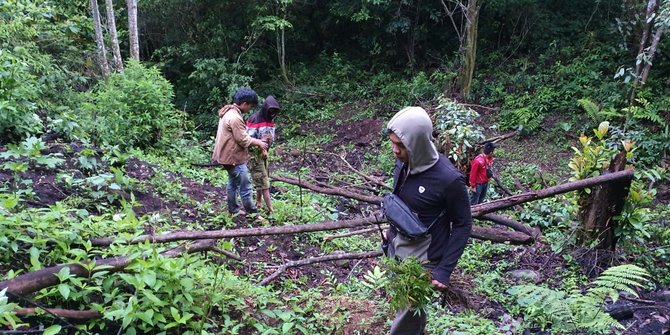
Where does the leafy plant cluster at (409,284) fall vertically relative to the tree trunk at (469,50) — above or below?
below

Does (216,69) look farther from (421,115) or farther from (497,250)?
(421,115)

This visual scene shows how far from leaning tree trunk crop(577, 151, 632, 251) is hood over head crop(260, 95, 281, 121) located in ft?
13.6

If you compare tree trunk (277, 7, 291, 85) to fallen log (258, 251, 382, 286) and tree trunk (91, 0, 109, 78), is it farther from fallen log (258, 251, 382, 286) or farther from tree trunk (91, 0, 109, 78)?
fallen log (258, 251, 382, 286)

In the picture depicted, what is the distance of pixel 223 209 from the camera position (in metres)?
6.88

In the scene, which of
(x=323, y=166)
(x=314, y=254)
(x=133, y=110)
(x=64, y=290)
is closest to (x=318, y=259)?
(x=314, y=254)

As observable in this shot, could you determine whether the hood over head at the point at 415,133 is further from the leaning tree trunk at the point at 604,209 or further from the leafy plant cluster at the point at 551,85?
the leafy plant cluster at the point at 551,85

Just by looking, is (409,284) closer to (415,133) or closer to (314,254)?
(415,133)

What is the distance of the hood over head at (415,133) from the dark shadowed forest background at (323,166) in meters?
0.81

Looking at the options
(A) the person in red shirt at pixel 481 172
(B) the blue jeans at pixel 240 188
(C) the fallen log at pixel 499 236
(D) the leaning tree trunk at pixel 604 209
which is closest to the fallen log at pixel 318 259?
(C) the fallen log at pixel 499 236

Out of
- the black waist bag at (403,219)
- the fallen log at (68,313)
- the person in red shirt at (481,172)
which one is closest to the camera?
the fallen log at (68,313)

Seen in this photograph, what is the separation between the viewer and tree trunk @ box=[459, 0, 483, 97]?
15.5 m

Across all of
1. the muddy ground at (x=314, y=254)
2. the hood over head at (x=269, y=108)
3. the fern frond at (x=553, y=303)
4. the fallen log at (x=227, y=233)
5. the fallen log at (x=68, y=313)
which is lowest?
the muddy ground at (x=314, y=254)

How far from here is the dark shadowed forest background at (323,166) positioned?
3449 millimetres

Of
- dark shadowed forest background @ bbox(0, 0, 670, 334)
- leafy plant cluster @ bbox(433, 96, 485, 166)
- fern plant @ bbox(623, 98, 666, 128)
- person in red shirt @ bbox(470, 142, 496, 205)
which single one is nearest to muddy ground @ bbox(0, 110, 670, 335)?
dark shadowed forest background @ bbox(0, 0, 670, 334)
